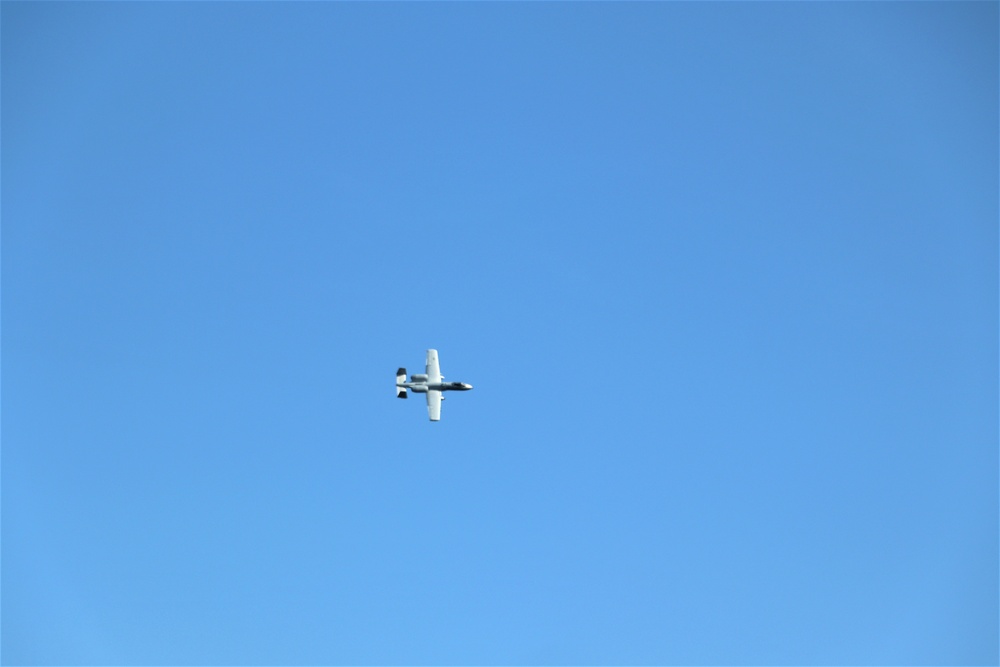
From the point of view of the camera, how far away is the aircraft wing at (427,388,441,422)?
130 metres

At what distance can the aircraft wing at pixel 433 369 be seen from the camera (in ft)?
429

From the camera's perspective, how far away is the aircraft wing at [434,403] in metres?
130

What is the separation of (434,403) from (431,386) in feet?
7.36

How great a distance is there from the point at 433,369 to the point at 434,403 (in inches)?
181

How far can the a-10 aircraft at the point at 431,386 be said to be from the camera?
130 m

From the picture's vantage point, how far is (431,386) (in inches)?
5148

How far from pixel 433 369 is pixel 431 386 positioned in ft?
8.01

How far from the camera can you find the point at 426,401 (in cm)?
13062

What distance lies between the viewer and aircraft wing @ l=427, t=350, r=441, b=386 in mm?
130875

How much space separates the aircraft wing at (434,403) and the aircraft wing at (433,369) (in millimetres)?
553

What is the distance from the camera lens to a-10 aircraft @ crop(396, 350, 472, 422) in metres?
130

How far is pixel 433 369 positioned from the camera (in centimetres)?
13188
